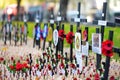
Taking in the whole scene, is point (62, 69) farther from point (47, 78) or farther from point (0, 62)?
point (0, 62)

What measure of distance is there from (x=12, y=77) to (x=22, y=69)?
488 mm

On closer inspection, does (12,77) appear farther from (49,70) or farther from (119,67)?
(119,67)

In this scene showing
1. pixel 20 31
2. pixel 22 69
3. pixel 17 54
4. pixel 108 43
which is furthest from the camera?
pixel 20 31

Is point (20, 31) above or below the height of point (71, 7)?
above

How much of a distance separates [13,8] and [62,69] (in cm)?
A: 4584

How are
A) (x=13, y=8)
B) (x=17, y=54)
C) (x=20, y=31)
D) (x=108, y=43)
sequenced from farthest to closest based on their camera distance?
(x=13, y=8) < (x=20, y=31) < (x=17, y=54) < (x=108, y=43)

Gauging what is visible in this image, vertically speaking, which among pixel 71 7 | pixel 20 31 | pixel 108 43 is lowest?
pixel 71 7

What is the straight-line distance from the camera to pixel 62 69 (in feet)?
26.9

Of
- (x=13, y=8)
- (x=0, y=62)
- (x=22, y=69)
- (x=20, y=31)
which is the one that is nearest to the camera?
(x=22, y=69)

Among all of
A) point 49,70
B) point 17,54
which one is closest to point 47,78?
point 49,70

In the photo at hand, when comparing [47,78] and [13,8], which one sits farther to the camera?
[13,8]

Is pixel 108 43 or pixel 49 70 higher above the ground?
pixel 108 43

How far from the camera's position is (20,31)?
1805 centimetres

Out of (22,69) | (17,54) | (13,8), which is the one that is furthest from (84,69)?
(13,8)
